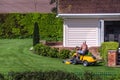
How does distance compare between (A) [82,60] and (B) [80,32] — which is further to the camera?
(B) [80,32]

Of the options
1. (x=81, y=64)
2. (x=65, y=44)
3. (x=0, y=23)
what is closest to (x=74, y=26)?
(x=65, y=44)

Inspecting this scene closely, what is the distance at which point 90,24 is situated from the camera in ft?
114

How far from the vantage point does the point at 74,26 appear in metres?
34.7

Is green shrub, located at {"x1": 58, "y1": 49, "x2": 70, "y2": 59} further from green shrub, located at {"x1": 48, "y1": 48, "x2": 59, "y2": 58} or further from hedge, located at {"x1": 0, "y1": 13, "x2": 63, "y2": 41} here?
hedge, located at {"x1": 0, "y1": 13, "x2": 63, "y2": 41}

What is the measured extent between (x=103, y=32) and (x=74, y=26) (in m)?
2.03

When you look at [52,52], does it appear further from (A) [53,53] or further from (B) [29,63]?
(B) [29,63]

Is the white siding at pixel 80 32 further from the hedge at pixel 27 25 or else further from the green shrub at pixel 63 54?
the hedge at pixel 27 25

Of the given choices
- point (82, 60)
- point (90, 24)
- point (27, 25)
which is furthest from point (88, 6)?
point (27, 25)

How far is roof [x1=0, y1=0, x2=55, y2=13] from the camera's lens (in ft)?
182

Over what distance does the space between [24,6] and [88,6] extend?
22135mm

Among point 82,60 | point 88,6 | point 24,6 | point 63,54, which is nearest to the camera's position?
point 82,60

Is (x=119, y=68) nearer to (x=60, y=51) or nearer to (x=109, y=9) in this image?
(x=60, y=51)

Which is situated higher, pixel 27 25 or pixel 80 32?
pixel 80 32

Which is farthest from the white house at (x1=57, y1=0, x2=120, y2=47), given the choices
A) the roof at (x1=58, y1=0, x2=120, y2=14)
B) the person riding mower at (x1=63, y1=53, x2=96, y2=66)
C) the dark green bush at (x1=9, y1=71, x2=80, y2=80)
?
the dark green bush at (x1=9, y1=71, x2=80, y2=80)
